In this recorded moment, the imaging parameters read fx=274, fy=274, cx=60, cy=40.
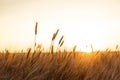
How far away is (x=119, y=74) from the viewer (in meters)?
2.58

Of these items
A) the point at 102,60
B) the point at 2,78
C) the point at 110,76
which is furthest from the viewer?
the point at 102,60

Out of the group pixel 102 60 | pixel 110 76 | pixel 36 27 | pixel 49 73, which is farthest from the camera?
pixel 102 60

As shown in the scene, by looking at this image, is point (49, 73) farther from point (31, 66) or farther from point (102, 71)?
point (102, 71)

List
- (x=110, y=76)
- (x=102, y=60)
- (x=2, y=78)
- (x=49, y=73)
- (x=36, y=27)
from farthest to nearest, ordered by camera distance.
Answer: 1. (x=102, y=60)
2. (x=36, y=27)
3. (x=110, y=76)
4. (x=49, y=73)
5. (x=2, y=78)

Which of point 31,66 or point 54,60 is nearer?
point 31,66

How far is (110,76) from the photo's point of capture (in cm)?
246

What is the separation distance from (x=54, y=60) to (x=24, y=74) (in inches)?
22.6

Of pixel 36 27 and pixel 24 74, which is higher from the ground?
pixel 36 27

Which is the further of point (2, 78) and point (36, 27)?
point (36, 27)

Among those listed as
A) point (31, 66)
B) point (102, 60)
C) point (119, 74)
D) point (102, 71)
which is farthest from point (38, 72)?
point (102, 60)

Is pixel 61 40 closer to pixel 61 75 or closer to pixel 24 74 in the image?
pixel 61 75

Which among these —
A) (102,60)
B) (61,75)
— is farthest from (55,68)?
(102,60)

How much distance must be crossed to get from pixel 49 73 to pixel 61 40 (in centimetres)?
82

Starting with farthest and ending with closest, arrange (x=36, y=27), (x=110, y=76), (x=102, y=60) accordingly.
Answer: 1. (x=102, y=60)
2. (x=36, y=27)
3. (x=110, y=76)
